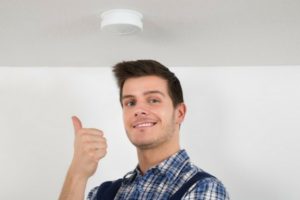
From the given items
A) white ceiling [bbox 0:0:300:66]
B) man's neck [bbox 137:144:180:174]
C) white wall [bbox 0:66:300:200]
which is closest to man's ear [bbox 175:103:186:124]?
man's neck [bbox 137:144:180:174]

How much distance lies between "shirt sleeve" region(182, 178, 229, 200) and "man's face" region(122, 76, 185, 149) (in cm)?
24

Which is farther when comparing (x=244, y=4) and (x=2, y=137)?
(x=2, y=137)

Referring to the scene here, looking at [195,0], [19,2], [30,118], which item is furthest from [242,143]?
[19,2]

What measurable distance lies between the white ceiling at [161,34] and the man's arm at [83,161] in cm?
42

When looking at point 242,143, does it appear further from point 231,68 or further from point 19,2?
point 19,2

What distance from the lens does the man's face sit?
136 cm

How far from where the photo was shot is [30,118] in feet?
6.57

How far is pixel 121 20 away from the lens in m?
1.38

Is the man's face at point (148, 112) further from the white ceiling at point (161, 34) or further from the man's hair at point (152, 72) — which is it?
the white ceiling at point (161, 34)

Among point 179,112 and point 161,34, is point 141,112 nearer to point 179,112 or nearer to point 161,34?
point 179,112

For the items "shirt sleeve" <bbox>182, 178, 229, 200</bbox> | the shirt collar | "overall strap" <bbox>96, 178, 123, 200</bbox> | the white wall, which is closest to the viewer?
"shirt sleeve" <bbox>182, 178, 229, 200</bbox>

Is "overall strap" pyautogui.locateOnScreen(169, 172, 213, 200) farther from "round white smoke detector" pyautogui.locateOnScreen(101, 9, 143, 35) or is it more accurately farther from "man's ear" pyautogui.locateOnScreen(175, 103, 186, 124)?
"round white smoke detector" pyautogui.locateOnScreen(101, 9, 143, 35)

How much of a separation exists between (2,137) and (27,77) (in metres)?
0.30

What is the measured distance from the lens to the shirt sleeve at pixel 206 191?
1.15m
